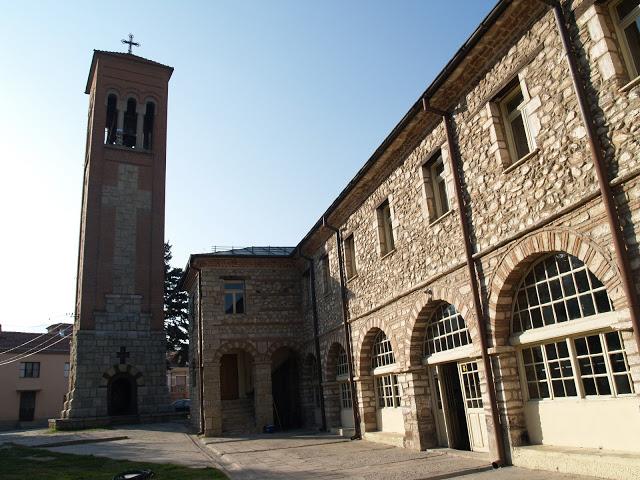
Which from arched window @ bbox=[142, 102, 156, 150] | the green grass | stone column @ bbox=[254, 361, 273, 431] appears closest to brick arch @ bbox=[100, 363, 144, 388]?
stone column @ bbox=[254, 361, 273, 431]

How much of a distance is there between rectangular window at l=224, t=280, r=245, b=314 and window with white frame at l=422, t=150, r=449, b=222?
33.9 feet

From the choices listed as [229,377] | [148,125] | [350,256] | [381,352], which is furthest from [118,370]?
[381,352]

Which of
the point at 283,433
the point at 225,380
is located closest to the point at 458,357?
the point at 283,433

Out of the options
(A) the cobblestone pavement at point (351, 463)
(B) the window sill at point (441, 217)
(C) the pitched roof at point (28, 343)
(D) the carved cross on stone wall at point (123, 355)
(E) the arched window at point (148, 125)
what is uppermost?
(E) the arched window at point (148, 125)

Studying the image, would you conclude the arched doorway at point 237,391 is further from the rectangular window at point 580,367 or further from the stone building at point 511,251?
the rectangular window at point 580,367

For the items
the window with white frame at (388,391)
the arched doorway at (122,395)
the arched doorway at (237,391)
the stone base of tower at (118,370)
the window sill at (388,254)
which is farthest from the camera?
the arched doorway at (122,395)

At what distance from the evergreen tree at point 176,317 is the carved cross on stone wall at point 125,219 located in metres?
11.1

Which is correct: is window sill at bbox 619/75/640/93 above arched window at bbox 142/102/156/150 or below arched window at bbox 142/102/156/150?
below

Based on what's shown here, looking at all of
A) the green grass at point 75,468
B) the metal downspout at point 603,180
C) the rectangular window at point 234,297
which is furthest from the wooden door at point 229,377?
the metal downspout at point 603,180

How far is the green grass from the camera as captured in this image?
902 cm

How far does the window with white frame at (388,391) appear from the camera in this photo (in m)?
12.2

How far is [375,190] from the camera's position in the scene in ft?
41.5

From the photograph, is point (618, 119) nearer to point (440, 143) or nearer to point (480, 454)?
point (440, 143)

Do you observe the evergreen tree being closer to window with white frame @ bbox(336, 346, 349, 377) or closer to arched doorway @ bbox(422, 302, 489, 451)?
window with white frame @ bbox(336, 346, 349, 377)
